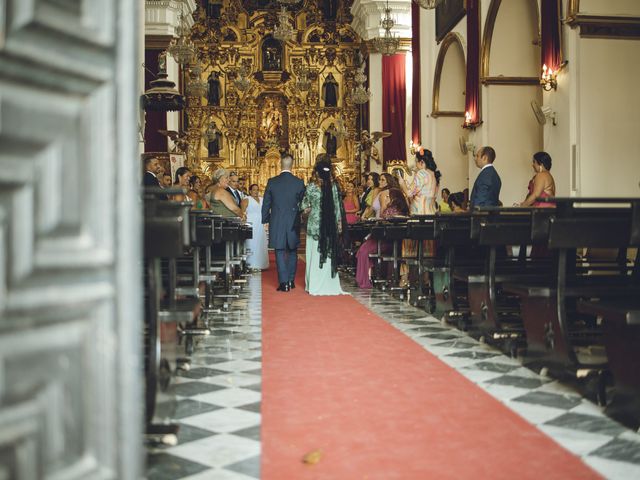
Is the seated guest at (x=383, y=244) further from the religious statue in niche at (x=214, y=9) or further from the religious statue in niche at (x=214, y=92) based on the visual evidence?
the religious statue in niche at (x=214, y=9)

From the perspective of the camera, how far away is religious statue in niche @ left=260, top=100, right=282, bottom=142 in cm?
2417

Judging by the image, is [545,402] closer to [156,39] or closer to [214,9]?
[156,39]

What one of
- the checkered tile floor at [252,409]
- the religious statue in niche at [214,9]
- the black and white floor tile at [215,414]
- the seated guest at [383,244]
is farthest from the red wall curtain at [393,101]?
the black and white floor tile at [215,414]

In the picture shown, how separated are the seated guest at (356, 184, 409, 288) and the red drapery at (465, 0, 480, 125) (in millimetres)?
3301

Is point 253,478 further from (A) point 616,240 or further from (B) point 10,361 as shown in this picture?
(A) point 616,240

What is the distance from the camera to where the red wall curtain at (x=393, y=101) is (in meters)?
19.9

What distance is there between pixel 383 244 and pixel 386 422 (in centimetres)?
730

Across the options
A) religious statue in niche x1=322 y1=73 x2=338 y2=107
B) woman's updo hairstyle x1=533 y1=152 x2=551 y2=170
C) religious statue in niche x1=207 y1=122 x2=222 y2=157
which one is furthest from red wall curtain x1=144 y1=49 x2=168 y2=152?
woman's updo hairstyle x1=533 y1=152 x2=551 y2=170

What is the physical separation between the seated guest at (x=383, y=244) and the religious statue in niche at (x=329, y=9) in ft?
53.0

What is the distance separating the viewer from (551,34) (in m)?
9.32

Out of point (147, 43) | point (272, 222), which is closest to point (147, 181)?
point (272, 222)

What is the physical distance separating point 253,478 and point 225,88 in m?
22.7

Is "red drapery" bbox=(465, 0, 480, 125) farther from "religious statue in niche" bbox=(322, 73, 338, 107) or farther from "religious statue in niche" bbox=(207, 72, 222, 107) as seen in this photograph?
"religious statue in niche" bbox=(207, 72, 222, 107)

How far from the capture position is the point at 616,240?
3.76 metres
